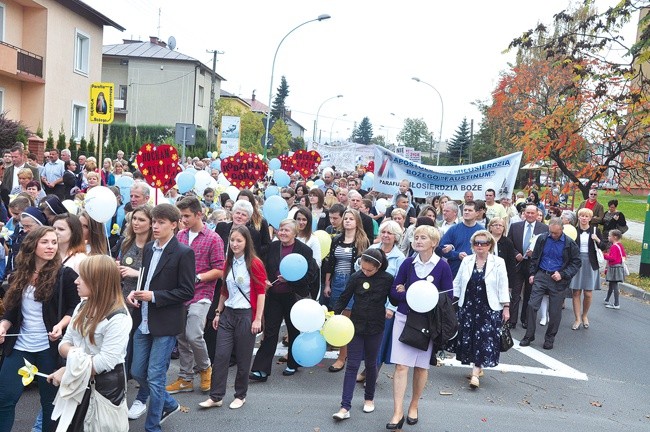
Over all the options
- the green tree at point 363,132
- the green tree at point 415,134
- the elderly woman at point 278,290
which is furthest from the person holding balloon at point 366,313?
the green tree at point 363,132

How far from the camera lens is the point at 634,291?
14.9m

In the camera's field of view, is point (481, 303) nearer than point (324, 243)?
Yes

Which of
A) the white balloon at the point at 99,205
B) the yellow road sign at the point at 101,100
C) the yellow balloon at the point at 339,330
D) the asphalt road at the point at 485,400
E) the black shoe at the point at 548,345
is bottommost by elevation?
the asphalt road at the point at 485,400

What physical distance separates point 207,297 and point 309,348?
3.61 feet

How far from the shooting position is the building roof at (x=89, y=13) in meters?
27.6

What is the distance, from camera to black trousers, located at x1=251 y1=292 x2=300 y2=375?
6998 mm

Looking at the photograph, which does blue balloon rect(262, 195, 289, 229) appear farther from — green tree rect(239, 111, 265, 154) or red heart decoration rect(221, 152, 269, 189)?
green tree rect(239, 111, 265, 154)

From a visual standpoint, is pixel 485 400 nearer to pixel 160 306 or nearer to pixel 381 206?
pixel 160 306

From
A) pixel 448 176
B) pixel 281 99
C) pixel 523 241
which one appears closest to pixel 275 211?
pixel 523 241

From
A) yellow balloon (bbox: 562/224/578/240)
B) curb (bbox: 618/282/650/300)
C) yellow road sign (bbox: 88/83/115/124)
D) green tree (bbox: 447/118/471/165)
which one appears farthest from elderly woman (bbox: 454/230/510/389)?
green tree (bbox: 447/118/471/165)

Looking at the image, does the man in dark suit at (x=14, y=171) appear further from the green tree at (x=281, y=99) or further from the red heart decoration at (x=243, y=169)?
the green tree at (x=281, y=99)

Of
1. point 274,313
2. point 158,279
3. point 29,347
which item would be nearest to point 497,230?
point 274,313

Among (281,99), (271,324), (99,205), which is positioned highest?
Result: (281,99)

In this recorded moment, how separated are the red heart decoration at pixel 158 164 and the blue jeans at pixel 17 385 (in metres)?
5.92
